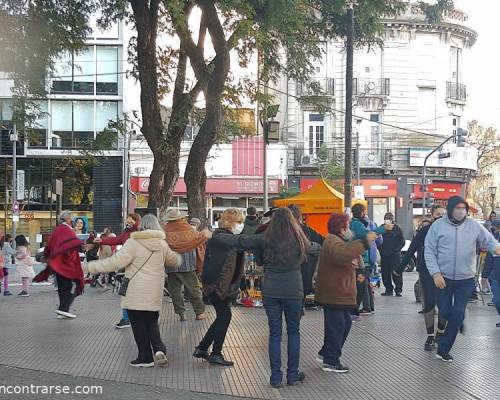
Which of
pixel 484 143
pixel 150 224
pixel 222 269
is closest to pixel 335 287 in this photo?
pixel 222 269

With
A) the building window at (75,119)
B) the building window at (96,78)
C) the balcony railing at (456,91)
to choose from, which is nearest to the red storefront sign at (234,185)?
the building window at (75,119)

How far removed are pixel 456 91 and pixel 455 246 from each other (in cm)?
3793

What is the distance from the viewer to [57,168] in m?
41.4

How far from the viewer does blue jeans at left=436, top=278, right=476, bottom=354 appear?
849 centimetres

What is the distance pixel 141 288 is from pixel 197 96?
9.39 m

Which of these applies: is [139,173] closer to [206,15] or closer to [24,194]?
[24,194]

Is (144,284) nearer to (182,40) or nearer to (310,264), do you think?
(310,264)

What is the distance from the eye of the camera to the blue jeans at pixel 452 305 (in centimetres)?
849

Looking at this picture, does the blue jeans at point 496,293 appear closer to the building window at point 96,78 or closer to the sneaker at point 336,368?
the sneaker at point 336,368

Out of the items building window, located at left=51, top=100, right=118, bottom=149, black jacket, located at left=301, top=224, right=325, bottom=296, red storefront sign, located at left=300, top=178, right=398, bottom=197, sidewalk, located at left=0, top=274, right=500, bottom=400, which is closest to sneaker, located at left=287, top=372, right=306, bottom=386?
sidewalk, located at left=0, top=274, right=500, bottom=400

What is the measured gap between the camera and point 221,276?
8055 millimetres

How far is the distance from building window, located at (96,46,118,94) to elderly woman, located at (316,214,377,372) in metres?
35.0

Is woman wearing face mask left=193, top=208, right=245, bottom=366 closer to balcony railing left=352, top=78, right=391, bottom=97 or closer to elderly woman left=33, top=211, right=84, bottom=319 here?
elderly woman left=33, top=211, right=84, bottom=319

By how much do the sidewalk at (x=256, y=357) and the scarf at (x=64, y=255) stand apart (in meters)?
0.75
